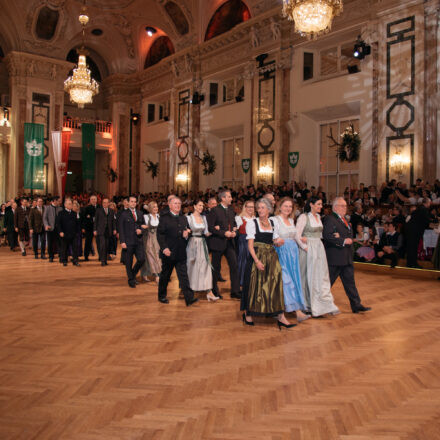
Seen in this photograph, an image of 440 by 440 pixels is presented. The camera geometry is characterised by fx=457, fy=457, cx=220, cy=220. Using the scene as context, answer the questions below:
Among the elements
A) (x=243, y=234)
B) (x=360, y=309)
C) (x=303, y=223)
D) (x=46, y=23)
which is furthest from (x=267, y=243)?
(x=46, y=23)

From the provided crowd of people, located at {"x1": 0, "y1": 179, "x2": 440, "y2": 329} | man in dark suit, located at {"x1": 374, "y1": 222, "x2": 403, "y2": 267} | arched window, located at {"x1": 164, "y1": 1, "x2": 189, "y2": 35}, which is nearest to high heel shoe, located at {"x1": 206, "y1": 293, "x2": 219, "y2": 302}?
crowd of people, located at {"x1": 0, "y1": 179, "x2": 440, "y2": 329}

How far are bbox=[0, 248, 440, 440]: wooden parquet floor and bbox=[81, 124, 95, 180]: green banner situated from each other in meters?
16.6

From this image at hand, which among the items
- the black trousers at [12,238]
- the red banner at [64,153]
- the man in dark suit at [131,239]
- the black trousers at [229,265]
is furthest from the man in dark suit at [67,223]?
the red banner at [64,153]

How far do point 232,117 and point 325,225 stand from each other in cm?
1269

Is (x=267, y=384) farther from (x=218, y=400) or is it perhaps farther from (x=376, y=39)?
(x=376, y=39)

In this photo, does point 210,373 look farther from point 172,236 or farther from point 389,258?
point 389,258

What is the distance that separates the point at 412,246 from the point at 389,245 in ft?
1.82

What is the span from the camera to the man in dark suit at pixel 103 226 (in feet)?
32.3

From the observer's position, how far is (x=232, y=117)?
17688 millimetres

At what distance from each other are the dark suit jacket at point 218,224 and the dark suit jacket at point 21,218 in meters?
7.61

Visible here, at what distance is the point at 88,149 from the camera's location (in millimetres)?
22375

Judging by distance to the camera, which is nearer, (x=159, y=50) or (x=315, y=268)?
(x=315, y=268)

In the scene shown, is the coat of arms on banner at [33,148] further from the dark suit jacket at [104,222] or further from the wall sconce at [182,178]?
the dark suit jacket at [104,222]

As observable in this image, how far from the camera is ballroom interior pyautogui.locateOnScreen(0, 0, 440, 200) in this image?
1224 cm
